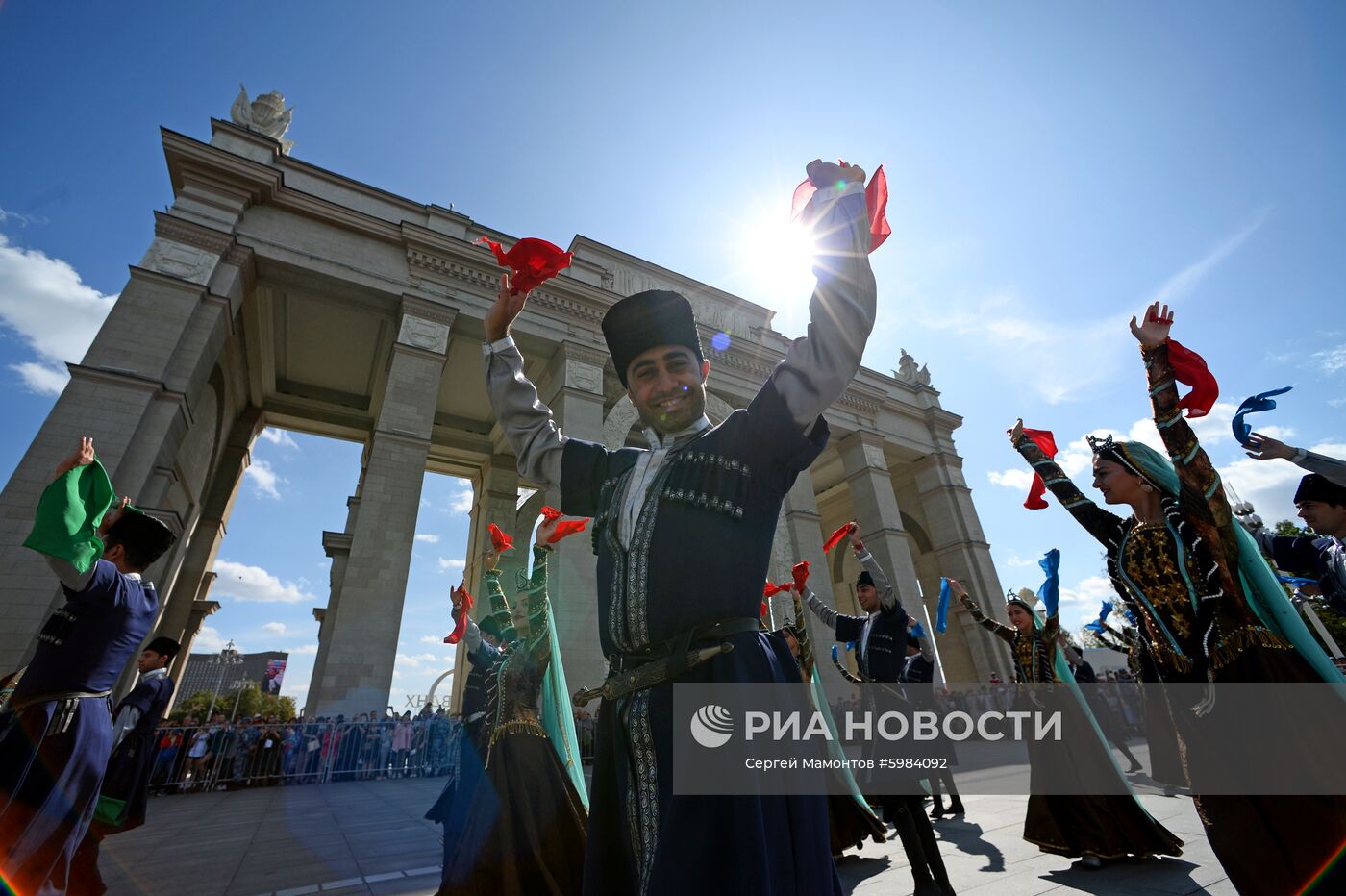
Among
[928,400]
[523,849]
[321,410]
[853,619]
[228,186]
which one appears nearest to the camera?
[523,849]

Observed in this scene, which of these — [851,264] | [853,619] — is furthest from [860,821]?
[851,264]

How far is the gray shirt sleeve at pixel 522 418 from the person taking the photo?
211 cm

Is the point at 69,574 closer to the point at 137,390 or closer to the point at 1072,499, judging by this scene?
the point at 1072,499

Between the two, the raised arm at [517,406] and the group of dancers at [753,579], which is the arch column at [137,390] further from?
the raised arm at [517,406]

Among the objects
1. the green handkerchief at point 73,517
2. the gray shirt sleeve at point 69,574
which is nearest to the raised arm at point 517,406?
the green handkerchief at point 73,517

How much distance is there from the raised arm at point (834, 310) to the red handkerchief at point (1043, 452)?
245cm

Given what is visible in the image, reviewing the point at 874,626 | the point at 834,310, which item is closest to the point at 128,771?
the point at 834,310

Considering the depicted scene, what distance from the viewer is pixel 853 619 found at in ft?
18.6

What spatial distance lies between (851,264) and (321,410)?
68.9ft

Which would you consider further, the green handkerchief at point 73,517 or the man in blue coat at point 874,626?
the man in blue coat at point 874,626

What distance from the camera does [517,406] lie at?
2.21 metres

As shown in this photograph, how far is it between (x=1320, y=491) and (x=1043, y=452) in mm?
1997

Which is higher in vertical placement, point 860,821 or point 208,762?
point 208,762

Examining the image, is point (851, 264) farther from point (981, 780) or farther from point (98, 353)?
point (98, 353)
